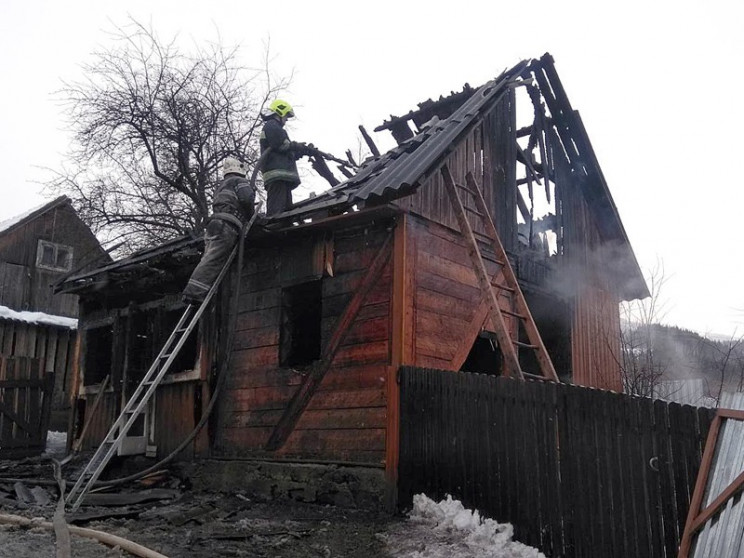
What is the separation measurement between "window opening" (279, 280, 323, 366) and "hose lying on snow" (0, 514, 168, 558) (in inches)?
139

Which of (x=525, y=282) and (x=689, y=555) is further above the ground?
(x=525, y=282)

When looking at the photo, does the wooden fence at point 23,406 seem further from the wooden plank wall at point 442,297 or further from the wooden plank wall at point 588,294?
the wooden plank wall at point 588,294

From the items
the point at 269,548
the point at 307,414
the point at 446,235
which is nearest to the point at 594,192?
the point at 446,235

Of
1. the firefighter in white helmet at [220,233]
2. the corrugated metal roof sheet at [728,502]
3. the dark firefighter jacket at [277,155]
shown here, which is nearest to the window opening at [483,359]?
the dark firefighter jacket at [277,155]

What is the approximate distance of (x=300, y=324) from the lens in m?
10.2

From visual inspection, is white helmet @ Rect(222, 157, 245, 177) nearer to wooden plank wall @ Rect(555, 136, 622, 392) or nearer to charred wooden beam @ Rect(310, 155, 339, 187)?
charred wooden beam @ Rect(310, 155, 339, 187)

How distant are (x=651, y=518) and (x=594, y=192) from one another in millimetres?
8474

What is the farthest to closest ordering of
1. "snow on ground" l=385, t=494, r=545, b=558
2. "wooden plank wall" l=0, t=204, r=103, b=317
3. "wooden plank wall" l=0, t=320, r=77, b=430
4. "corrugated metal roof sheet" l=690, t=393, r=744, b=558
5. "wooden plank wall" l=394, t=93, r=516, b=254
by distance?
"wooden plank wall" l=0, t=204, r=103, b=317 < "wooden plank wall" l=0, t=320, r=77, b=430 < "wooden plank wall" l=394, t=93, r=516, b=254 < "snow on ground" l=385, t=494, r=545, b=558 < "corrugated metal roof sheet" l=690, t=393, r=744, b=558

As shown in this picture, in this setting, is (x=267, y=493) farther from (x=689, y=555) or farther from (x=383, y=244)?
(x=689, y=555)

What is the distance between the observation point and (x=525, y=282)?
34.5ft

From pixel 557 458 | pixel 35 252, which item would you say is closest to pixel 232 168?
pixel 557 458

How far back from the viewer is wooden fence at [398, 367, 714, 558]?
532 cm

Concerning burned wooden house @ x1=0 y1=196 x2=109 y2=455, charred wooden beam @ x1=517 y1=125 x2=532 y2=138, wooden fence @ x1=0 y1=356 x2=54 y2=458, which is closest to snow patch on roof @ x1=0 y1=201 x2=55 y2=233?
burned wooden house @ x1=0 y1=196 x2=109 y2=455

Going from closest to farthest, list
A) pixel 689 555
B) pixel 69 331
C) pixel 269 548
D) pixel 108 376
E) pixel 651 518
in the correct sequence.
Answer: pixel 689 555, pixel 651 518, pixel 269 548, pixel 108 376, pixel 69 331
